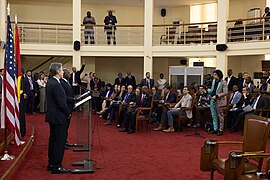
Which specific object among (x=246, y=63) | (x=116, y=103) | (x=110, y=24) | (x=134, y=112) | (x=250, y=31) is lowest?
(x=134, y=112)

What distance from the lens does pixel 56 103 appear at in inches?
191

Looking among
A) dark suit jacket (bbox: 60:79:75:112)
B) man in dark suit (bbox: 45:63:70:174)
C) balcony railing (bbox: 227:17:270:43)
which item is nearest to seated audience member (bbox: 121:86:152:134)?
dark suit jacket (bbox: 60:79:75:112)

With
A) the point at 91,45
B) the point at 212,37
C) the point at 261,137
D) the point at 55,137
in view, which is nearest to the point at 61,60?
the point at 91,45

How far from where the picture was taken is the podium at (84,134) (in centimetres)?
515

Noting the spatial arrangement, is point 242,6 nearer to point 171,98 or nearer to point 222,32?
point 222,32

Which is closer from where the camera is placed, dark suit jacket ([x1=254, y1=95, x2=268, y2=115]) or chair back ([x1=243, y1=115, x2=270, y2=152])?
chair back ([x1=243, y1=115, x2=270, y2=152])

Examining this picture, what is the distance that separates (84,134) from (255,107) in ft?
13.6

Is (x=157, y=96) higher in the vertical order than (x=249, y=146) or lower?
higher

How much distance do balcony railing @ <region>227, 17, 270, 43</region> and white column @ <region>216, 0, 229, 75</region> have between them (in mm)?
345

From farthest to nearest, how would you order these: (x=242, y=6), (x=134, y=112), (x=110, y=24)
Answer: (x=242, y=6), (x=110, y=24), (x=134, y=112)

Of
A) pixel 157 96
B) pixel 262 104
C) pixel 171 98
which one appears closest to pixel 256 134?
pixel 262 104

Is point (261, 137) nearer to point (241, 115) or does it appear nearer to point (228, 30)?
point (241, 115)

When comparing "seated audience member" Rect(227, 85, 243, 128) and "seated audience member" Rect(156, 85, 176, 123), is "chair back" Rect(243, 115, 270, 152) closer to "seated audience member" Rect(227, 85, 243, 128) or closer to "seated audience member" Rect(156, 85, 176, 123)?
"seated audience member" Rect(227, 85, 243, 128)

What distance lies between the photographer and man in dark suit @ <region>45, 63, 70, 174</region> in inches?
191
